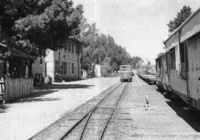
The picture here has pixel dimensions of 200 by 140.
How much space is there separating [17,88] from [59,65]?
25511 mm

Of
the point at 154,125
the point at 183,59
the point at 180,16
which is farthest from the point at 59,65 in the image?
the point at 154,125

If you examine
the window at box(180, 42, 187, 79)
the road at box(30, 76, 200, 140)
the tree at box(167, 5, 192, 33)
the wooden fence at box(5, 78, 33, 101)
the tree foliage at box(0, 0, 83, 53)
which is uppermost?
the tree at box(167, 5, 192, 33)

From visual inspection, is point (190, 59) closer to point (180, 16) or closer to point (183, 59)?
point (183, 59)

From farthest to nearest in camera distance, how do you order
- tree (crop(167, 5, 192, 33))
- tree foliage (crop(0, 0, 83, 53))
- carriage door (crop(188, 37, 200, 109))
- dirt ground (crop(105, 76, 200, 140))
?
tree (crop(167, 5, 192, 33)) < tree foliage (crop(0, 0, 83, 53)) < dirt ground (crop(105, 76, 200, 140)) < carriage door (crop(188, 37, 200, 109))

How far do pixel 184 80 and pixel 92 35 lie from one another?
5787cm

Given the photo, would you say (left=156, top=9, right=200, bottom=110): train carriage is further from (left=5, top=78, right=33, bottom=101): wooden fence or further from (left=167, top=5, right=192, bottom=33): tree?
(left=167, top=5, right=192, bottom=33): tree

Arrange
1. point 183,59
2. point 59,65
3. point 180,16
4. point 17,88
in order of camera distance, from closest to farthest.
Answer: point 183,59 < point 17,88 < point 59,65 < point 180,16

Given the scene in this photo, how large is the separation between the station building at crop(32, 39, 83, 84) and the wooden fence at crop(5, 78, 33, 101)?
11.9 metres

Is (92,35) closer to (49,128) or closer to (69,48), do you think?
(69,48)

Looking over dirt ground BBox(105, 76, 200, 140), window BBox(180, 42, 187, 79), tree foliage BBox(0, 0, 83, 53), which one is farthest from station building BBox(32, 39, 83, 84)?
window BBox(180, 42, 187, 79)

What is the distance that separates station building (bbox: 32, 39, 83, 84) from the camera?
39812 millimetres

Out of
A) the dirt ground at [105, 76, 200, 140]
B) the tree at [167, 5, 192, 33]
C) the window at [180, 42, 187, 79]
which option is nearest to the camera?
the dirt ground at [105, 76, 200, 140]

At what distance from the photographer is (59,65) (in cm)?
4462

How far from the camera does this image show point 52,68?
138ft
